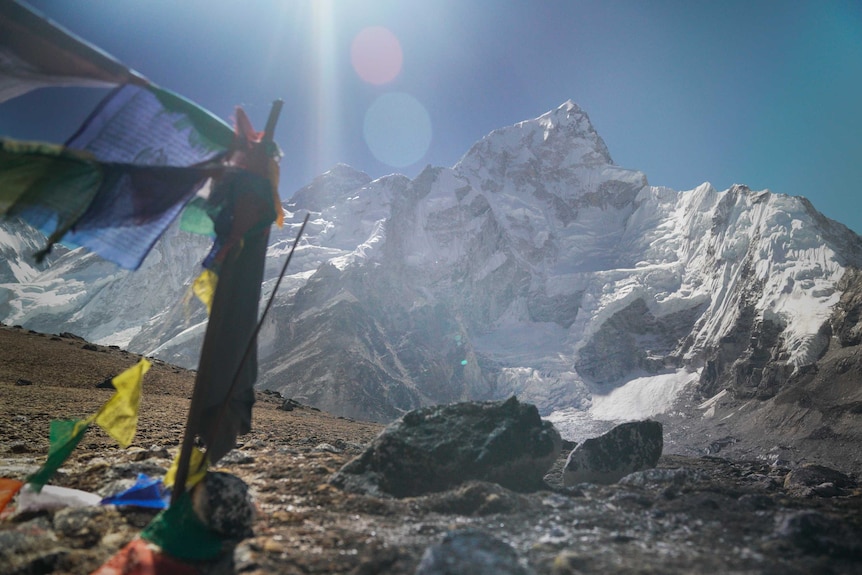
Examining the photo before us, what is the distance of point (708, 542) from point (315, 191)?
19268 centimetres

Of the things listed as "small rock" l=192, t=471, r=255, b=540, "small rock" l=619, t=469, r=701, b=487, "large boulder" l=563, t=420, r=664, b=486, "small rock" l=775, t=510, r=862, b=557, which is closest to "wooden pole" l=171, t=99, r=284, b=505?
"small rock" l=192, t=471, r=255, b=540

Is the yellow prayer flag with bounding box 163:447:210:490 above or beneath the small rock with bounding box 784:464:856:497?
above

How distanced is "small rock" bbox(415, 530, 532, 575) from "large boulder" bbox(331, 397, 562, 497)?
2507 millimetres

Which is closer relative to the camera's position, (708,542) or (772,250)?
(708,542)

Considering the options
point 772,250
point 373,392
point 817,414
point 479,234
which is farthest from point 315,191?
point 817,414

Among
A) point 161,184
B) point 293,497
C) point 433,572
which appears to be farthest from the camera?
point 293,497

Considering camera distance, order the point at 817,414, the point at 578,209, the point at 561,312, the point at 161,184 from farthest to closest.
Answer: the point at 578,209
the point at 561,312
the point at 817,414
the point at 161,184

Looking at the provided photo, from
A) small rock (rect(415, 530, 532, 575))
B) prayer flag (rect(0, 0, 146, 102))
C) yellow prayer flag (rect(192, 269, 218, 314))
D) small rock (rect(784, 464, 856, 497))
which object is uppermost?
prayer flag (rect(0, 0, 146, 102))

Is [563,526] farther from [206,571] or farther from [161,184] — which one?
[161,184]

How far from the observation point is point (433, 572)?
9.48ft

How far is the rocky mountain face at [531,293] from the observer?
74875 mm

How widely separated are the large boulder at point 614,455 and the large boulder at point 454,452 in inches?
88.4

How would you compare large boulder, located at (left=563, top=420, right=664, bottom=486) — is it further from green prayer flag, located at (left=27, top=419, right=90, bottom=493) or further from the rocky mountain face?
the rocky mountain face

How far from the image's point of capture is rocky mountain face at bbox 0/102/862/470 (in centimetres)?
7488
